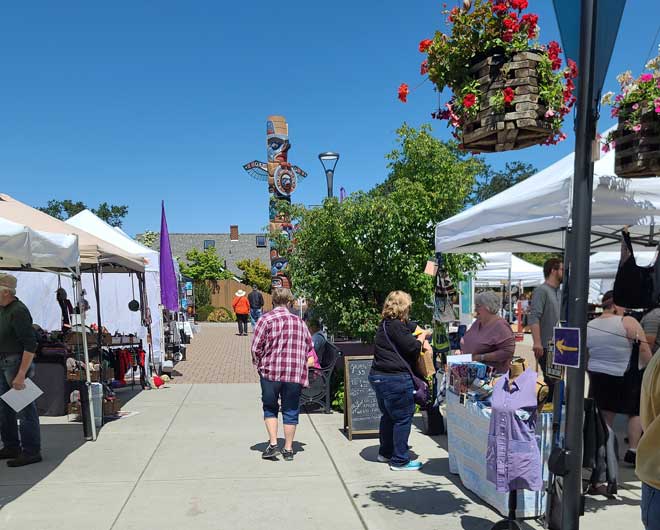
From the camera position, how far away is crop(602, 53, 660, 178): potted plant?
3557 mm

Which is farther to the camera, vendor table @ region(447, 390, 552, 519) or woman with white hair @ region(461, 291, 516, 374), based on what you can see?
woman with white hair @ region(461, 291, 516, 374)

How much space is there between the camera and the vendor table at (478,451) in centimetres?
436

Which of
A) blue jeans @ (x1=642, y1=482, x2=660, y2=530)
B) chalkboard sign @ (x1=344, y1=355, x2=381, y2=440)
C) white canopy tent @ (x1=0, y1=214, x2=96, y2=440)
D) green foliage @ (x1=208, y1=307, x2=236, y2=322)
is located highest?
white canopy tent @ (x1=0, y1=214, x2=96, y2=440)

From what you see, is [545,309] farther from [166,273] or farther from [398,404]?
[166,273]

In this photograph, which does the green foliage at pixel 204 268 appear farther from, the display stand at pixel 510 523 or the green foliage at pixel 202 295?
the display stand at pixel 510 523

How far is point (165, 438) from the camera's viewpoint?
6957 millimetres

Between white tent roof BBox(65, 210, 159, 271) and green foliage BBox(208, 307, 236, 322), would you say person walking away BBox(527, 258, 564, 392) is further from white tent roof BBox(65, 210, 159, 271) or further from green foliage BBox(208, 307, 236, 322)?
green foliage BBox(208, 307, 236, 322)

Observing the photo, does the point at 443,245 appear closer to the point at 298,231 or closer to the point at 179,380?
the point at 298,231

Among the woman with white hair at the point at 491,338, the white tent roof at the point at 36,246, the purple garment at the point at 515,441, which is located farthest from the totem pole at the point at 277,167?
the purple garment at the point at 515,441

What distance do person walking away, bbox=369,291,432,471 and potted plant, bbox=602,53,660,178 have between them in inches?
91.3

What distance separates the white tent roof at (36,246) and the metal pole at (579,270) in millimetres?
4564

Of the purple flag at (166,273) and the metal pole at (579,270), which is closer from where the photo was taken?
the metal pole at (579,270)

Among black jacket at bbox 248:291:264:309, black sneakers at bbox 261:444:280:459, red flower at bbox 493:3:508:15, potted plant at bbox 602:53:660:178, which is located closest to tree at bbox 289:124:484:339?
black sneakers at bbox 261:444:280:459

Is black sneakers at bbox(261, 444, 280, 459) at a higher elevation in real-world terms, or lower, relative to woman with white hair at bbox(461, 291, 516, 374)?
lower
